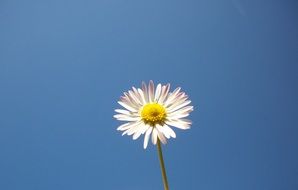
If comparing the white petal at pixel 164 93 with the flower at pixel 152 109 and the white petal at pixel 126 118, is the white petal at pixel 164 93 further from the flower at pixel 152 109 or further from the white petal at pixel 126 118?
the white petal at pixel 126 118

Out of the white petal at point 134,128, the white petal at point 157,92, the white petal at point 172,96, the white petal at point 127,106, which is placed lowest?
the white petal at point 134,128

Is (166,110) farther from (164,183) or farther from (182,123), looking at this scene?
(164,183)

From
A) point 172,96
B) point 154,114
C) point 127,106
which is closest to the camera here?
point 172,96

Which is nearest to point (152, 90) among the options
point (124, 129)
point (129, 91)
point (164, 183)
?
point (129, 91)

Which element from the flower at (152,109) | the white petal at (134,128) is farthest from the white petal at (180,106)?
the white petal at (134,128)

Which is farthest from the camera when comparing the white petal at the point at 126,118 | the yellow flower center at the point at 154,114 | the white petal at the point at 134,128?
the yellow flower center at the point at 154,114

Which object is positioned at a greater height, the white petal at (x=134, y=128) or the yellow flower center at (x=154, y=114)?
the yellow flower center at (x=154, y=114)

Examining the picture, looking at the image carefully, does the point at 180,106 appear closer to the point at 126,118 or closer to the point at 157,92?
the point at 157,92

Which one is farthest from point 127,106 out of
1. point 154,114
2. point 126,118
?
point 154,114

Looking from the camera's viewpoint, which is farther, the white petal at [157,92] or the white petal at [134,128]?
the white petal at [157,92]
